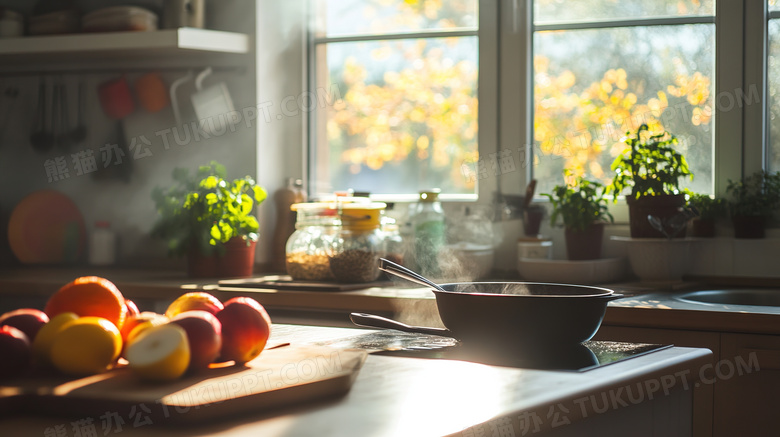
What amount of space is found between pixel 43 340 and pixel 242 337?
0.20 m

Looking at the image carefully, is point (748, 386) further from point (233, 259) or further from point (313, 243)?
point (233, 259)

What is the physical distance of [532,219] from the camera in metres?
2.53

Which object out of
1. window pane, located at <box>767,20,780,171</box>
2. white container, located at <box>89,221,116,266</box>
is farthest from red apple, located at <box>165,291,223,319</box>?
white container, located at <box>89,221,116,266</box>

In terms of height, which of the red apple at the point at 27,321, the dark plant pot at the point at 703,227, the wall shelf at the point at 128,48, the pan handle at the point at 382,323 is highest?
the wall shelf at the point at 128,48

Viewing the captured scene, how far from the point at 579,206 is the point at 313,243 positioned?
2.53 ft

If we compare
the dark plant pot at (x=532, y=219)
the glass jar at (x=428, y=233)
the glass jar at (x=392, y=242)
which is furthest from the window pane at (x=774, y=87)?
the glass jar at (x=392, y=242)

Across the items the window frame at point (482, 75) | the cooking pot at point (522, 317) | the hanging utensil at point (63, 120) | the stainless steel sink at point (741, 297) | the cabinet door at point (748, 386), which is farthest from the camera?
the hanging utensil at point (63, 120)

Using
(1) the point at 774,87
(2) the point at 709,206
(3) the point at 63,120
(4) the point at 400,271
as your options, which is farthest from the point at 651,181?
(3) the point at 63,120

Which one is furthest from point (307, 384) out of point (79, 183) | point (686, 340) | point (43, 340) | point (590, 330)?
point (79, 183)

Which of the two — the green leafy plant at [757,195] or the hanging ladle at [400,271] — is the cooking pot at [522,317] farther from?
the green leafy plant at [757,195]

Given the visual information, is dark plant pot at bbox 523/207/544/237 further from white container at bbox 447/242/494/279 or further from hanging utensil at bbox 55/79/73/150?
hanging utensil at bbox 55/79/73/150

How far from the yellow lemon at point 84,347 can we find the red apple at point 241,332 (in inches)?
4.5

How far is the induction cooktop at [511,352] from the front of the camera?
3.36 feet

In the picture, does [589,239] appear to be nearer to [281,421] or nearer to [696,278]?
[696,278]
